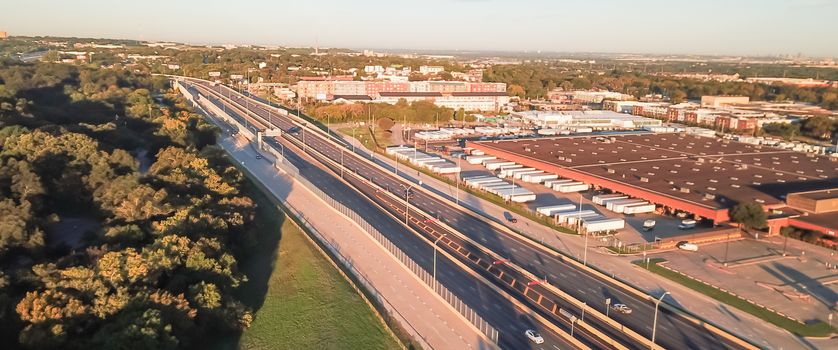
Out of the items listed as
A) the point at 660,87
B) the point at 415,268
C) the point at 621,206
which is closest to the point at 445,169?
the point at 621,206

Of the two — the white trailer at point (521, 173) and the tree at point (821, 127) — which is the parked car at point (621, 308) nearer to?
the white trailer at point (521, 173)

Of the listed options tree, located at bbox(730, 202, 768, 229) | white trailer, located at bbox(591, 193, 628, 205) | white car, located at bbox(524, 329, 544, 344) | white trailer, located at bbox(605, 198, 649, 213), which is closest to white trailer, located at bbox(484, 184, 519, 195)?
white trailer, located at bbox(591, 193, 628, 205)

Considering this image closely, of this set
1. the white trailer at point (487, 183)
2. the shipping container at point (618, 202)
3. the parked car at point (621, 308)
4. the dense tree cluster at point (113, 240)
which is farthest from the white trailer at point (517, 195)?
the dense tree cluster at point (113, 240)

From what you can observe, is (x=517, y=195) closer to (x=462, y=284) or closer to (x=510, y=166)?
(x=510, y=166)

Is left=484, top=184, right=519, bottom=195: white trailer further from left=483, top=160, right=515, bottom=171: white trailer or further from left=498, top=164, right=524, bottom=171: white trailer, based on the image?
left=483, top=160, right=515, bottom=171: white trailer

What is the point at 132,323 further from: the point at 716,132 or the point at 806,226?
the point at 716,132

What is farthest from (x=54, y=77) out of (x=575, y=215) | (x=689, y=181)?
(x=689, y=181)
